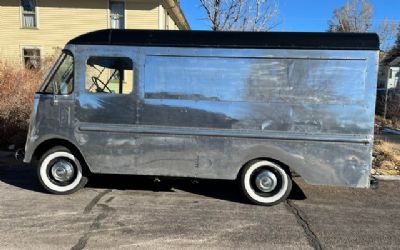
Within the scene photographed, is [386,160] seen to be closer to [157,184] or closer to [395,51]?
[157,184]

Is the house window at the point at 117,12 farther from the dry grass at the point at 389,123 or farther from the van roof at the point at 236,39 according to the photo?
the van roof at the point at 236,39

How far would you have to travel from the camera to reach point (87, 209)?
5773 millimetres

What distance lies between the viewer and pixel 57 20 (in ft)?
70.8

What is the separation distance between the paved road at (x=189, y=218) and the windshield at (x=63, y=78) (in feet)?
5.21

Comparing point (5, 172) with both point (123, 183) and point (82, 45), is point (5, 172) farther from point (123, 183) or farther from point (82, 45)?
point (82, 45)

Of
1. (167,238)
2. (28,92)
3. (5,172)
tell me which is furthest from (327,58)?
(28,92)

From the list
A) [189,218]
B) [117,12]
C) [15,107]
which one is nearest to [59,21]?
[117,12]

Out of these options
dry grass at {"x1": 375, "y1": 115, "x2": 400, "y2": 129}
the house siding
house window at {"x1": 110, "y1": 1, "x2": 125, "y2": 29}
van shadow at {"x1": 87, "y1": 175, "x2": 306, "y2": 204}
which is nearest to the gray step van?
van shadow at {"x1": 87, "y1": 175, "x2": 306, "y2": 204}

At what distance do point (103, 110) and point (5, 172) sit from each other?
308 centimetres

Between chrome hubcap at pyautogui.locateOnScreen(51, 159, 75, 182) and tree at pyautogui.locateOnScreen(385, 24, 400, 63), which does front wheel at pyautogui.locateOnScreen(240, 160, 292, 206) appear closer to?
chrome hubcap at pyautogui.locateOnScreen(51, 159, 75, 182)

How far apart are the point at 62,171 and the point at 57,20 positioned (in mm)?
17010

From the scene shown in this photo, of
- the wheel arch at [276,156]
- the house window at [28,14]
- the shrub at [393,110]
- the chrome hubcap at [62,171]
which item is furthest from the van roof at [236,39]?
the house window at [28,14]

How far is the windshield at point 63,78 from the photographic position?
20.7 ft

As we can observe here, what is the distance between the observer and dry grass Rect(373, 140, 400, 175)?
8405 millimetres
